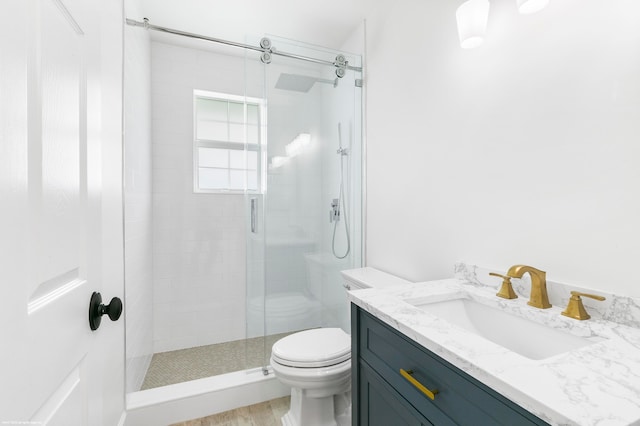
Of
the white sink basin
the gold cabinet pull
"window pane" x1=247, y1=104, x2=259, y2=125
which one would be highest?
"window pane" x1=247, y1=104, x2=259, y2=125

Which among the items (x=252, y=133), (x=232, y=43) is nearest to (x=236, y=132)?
(x=252, y=133)

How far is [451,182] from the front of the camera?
1.46 meters

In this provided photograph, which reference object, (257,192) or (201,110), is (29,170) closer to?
(257,192)

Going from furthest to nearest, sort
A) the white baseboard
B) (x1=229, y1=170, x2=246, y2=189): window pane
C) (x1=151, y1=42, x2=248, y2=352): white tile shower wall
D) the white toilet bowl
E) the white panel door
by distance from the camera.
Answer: (x1=229, y1=170, x2=246, y2=189): window pane → (x1=151, y1=42, x2=248, y2=352): white tile shower wall → the white baseboard → the white toilet bowl → the white panel door

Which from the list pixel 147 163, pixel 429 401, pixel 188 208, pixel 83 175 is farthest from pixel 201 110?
pixel 429 401

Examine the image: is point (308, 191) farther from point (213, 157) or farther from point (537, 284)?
point (537, 284)

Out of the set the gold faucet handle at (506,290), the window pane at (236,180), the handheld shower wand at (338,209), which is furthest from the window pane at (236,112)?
the gold faucet handle at (506,290)

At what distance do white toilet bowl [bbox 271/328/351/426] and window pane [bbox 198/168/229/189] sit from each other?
1626 mm

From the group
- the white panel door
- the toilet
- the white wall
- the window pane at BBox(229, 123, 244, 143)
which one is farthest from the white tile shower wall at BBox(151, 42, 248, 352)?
the white panel door

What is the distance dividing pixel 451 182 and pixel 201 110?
90.0 inches

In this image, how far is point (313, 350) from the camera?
1.56 m

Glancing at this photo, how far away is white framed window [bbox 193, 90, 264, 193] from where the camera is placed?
2.65m

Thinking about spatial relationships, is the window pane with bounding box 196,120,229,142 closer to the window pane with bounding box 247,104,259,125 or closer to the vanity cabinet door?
the window pane with bounding box 247,104,259,125

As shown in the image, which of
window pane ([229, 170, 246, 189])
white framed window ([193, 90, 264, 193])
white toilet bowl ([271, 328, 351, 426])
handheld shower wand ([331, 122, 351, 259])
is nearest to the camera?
white toilet bowl ([271, 328, 351, 426])
